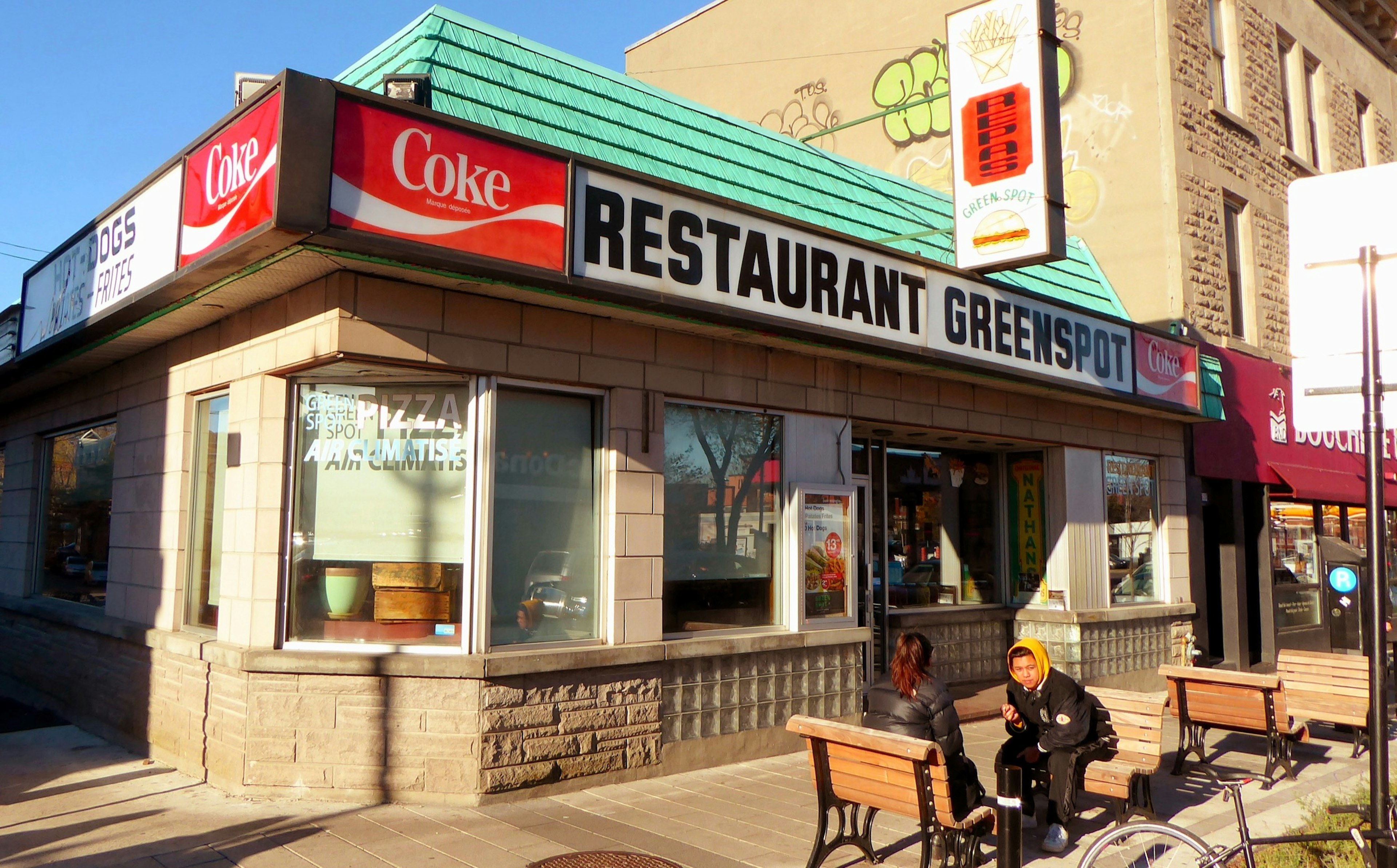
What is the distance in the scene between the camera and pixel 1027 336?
10.6 meters

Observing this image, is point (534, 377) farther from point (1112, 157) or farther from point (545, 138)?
point (1112, 157)

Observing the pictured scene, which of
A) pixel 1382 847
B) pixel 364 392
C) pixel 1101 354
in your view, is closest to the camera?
pixel 1382 847

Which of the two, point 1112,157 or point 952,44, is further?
point 1112,157

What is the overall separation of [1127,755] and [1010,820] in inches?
95.4

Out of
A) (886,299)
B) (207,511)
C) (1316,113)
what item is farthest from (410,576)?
(1316,113)

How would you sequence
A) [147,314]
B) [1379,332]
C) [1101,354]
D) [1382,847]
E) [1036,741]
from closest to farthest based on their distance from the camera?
[1382,847] < [1379,332] < [1036,741] < [147,314] < [1101,354]

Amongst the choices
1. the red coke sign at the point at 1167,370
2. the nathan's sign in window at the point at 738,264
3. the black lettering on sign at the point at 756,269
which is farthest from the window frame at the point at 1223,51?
the black lettering on sign at the point at 756,269

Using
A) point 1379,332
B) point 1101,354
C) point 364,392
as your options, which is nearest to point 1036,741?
point 1379,332

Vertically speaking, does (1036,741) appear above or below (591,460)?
below

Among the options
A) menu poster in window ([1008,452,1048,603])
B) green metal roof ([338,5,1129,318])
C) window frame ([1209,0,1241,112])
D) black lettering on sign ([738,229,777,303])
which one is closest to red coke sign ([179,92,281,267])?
green metal roof ([338,5,1129,318])

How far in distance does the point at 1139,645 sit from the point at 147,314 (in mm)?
12073

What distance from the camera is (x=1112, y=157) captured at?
48.8 ft

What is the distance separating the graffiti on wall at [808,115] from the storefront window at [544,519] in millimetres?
12145

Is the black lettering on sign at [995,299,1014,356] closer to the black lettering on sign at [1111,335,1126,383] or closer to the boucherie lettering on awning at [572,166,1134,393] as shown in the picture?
the boucherie lettering on awning at [572,166,1134,393]
